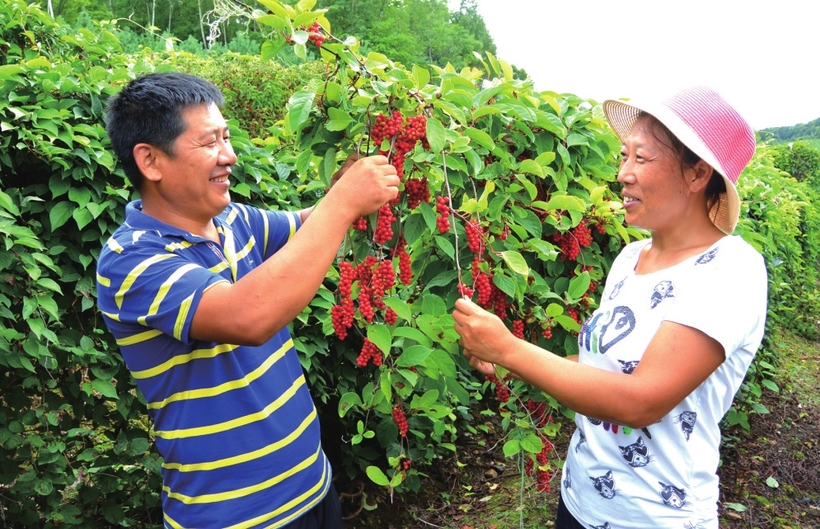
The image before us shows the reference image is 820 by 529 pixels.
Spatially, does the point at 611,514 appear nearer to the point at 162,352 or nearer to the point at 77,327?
the point at 162,352

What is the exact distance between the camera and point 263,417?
1.55 meters

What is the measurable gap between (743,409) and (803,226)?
4.35m

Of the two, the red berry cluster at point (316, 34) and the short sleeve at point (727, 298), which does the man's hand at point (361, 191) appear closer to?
the red berry cluster at point (316, 34)

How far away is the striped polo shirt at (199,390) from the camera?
1.36 metres

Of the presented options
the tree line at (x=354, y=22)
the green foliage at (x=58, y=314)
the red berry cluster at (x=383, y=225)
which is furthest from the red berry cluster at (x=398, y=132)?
the tree line at (x=354, y=22)

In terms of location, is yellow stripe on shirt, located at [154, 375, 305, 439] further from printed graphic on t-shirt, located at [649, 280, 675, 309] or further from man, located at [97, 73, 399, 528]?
printed graphic on t-shirt, located at [649, 280, 675, 309]

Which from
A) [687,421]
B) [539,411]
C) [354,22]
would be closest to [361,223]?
[687,421]

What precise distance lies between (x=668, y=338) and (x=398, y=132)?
786mm

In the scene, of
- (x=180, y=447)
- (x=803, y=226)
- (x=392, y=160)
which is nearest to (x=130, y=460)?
(x=180, y=447)

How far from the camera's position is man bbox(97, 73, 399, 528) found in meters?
1.31

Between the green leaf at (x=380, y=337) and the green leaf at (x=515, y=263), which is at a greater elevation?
the green leaf at (x=515, y=263)

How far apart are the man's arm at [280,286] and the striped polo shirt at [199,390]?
49 mm

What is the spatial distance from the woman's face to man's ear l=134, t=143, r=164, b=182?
1.15m

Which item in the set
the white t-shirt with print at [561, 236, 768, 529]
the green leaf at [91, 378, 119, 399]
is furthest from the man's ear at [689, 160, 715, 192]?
the green leaf at [91, 378, 119, 399]
